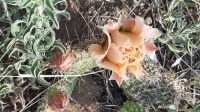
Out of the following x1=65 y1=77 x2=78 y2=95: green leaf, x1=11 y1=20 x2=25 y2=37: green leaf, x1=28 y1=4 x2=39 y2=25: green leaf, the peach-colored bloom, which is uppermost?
x1=28 y1=4 x2=39 y2=25: green leaf

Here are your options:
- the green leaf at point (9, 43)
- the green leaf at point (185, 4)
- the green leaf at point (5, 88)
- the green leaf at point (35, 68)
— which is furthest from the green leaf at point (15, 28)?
the green leaf at point (185, 4)

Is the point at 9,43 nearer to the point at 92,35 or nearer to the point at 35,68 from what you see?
the point at 35,68

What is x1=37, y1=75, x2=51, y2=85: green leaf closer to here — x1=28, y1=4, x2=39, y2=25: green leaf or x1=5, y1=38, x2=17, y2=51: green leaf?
x1=5, y1=38, x2=17, y2=51: green leaf

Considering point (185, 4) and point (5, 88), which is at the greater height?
point (185, 4)

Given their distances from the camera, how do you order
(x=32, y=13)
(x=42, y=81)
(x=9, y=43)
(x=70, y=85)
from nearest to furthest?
(x=32, y=13) → (x=9, y=43) → (x=42, y=81) → (x=70, y=85)

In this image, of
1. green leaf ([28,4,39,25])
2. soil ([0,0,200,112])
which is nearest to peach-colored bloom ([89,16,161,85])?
green leaf ([28,4,39,25])

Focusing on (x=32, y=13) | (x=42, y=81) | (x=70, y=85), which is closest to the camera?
(x=32, y=13)

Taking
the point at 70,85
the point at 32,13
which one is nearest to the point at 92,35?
the point at 70,85

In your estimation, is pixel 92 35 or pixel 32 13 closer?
pixel 32 13

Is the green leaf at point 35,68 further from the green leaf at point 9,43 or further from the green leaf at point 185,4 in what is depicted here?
the green leaf at point 185,4
